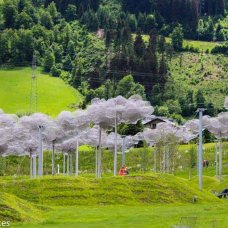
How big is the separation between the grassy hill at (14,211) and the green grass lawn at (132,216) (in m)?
0.81

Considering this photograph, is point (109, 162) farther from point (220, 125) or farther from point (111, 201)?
point (111, 201)

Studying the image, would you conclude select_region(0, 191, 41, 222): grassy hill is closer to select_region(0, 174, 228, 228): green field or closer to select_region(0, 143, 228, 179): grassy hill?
select_region(0, 174, 228, 228): green field

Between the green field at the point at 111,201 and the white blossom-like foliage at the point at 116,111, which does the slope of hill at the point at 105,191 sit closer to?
the green field at the point at 111,201

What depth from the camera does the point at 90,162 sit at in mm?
119625

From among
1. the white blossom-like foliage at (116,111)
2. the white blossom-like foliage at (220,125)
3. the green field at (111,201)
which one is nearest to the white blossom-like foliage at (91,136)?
the white blossom-like foliage at (220,125)

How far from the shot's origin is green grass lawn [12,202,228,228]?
37.8m

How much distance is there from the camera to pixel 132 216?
41969mm

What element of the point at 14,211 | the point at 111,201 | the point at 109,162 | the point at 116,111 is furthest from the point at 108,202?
the point at 109,162

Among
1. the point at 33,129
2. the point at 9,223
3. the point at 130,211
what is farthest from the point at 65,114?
the point at 9,223

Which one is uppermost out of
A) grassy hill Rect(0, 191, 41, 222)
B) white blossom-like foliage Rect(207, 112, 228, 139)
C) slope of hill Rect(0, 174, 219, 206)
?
white blossom-like foliage Rect(207, 112, 228, 139)

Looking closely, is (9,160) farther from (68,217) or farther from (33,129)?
(68,217)

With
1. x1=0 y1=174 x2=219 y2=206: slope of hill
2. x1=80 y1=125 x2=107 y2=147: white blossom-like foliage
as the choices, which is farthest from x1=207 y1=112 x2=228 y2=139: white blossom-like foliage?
x1=0 y1=174 x2=219 y2=206: slope of hill

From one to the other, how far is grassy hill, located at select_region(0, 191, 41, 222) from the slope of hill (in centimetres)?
835

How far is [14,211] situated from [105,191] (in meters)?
15.2
